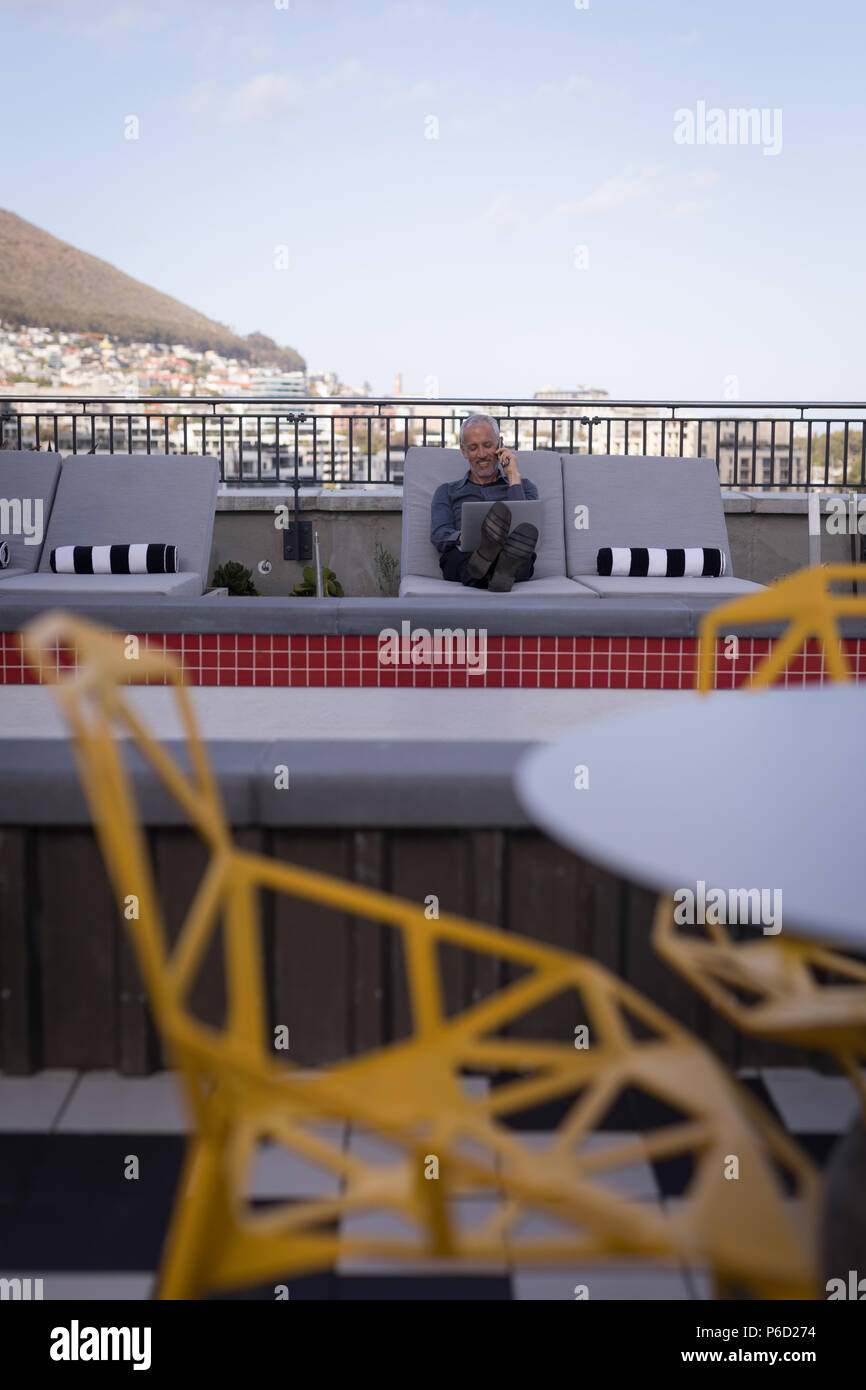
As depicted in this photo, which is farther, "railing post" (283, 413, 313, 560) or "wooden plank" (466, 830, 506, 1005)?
"railing post" (283, 413, 313, 560)

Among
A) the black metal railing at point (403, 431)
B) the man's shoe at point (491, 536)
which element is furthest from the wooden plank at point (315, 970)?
the black metal railing at point (403, 431)

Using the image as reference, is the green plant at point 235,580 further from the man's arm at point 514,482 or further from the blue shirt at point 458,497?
the man's arm at point 514,482

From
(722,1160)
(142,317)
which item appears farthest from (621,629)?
(142,317)

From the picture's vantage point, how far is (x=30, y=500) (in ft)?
19.1

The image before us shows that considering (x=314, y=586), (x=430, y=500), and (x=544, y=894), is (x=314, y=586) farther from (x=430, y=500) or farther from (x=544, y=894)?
(x=544, y=894)

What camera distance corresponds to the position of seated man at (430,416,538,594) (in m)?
4.97

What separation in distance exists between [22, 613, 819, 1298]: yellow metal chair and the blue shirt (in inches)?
172

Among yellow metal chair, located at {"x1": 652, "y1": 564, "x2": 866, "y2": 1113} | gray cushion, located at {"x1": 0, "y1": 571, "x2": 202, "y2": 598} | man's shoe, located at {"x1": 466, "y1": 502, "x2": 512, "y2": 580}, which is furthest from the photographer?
man's shoe, located at {"x1": 466, "y1": 502, "x2": 512, "y2": 580}

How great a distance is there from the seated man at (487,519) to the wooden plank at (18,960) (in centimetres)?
337

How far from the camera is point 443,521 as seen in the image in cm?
543

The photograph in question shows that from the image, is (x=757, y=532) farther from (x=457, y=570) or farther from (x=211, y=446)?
(x=211, y=446)

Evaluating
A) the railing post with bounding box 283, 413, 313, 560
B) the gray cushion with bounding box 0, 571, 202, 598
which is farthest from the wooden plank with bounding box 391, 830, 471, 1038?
the railing post with bounding box 283, 413, 313, 560

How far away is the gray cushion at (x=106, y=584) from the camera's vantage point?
187 inches

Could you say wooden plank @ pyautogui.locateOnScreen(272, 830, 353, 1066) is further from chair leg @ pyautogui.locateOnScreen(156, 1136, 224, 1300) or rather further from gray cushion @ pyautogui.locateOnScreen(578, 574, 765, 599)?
gray cushion @ pyautogui.locateOnScreen(578, 574, 765, 599)
